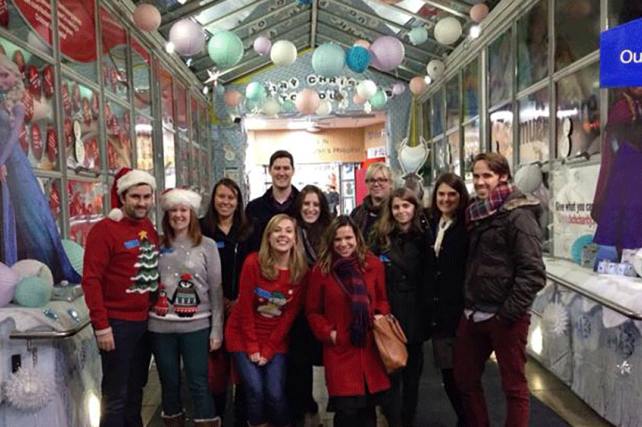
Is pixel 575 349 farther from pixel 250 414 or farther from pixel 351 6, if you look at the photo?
pixel 351 6

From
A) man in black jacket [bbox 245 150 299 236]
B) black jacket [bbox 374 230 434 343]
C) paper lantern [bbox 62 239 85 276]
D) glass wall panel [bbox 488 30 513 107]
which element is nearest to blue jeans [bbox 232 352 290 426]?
black jacket [bbox 374 230 434 343]

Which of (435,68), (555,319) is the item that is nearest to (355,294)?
(555,319)

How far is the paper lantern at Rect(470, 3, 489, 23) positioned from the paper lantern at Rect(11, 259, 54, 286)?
4928mm

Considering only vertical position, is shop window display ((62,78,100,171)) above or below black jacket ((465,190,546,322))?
above

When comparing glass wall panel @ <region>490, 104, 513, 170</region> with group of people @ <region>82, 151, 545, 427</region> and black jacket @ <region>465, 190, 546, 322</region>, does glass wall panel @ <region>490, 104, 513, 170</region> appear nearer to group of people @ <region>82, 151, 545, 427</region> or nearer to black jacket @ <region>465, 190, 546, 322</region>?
group of people @ <region>82, 151, 545, 427</region>

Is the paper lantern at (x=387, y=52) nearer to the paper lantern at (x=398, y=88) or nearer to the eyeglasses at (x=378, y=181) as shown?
the paper lantern at (x=398, y=88)

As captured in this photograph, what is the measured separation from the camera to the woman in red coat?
2.39 metres

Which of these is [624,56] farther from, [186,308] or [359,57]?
[359,57]

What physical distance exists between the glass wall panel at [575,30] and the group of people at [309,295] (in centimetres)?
197

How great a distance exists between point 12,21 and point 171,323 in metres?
2.04

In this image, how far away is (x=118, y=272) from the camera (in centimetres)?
236

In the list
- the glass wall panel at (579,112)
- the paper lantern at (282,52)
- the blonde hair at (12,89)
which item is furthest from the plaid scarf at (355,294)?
the paper lantern at (282,52)

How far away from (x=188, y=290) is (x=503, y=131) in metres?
4.43

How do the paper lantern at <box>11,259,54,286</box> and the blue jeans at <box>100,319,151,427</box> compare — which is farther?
the paper lantern at <box>11,259,54,286</box>
